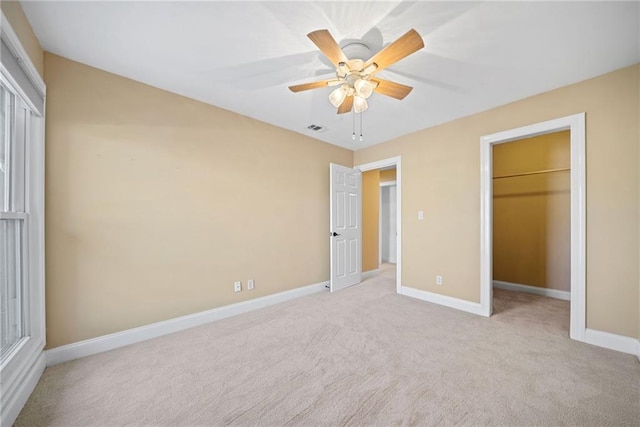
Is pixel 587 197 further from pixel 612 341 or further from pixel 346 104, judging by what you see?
pixel 346 104

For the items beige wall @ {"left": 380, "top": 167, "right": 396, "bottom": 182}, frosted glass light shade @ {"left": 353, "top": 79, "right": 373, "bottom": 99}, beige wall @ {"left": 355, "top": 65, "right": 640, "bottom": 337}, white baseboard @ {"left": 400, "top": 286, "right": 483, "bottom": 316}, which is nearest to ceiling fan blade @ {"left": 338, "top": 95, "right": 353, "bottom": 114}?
frosted glass light shade @ {"left": 353, "top": 79, "right": 373, "bottom": 99}

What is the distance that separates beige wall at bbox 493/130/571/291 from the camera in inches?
138

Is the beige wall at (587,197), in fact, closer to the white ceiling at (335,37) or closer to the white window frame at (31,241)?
the white ceiling at (335,37)

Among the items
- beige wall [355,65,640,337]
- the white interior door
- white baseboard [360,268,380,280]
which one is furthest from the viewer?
white baseboard [360,268,380,280]

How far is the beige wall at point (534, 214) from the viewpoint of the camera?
3514 millimetres

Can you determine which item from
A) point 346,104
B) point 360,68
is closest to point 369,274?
point 346,104

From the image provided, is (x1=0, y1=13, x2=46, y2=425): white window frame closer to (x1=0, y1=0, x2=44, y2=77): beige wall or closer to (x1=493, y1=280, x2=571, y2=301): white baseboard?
(x1=0, y1=0, x2=44, y2=77): beige wall

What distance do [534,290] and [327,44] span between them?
4.54 metres

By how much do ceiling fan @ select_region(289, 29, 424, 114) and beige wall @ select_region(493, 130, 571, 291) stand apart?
3112 mm

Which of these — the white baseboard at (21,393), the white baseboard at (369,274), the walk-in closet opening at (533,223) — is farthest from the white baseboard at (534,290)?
the white baseboard at (21,393)

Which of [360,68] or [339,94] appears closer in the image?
[360,68]

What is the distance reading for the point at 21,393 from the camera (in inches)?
59.5

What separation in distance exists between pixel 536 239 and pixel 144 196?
209 inches

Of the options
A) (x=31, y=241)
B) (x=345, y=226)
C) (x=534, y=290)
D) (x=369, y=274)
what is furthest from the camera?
(x=369, y=274)
